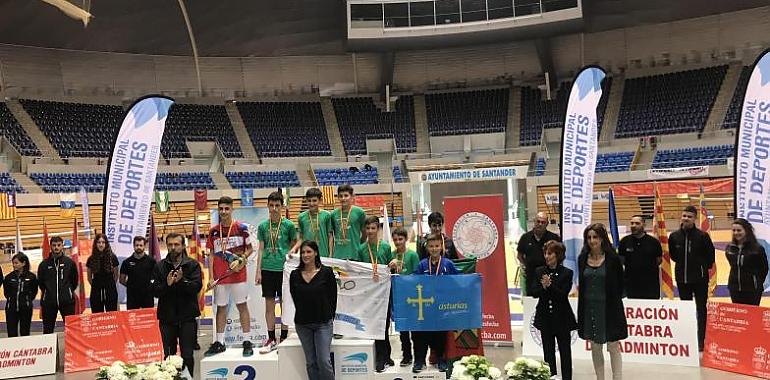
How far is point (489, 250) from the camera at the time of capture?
691cm

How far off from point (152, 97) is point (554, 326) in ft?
20.7

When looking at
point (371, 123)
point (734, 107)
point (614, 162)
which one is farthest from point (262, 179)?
point (734, 107)

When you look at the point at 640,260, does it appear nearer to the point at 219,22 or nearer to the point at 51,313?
the point at 51,313

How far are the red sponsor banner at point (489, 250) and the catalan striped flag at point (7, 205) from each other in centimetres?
1779

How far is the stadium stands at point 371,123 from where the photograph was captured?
30.5 metres

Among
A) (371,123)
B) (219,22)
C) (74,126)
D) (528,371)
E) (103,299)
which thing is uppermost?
(219,22)

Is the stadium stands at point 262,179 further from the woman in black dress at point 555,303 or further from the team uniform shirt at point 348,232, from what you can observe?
the woman in black dress at point 555,303

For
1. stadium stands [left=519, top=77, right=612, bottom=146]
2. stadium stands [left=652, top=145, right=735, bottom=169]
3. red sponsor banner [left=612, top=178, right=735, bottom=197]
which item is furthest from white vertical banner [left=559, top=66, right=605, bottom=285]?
stadium stands [left=519, top=77, right=612, bottom=146]

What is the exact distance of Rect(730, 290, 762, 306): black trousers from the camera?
231 inches

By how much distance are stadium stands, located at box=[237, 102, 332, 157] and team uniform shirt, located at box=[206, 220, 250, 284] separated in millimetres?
23512

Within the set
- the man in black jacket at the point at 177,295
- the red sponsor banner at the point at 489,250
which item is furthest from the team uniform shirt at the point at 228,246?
the red sponsor banner at the point at 489,250

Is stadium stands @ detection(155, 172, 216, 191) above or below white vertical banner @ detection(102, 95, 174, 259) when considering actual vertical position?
above

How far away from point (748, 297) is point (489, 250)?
275 centimetres

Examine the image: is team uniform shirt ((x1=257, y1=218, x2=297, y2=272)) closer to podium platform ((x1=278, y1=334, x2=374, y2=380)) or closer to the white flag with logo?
the white flag with logo
